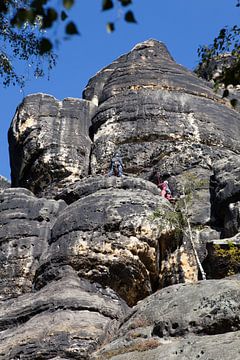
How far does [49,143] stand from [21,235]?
9.00 meters

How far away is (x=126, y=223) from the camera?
19.8m

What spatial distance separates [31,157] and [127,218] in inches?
464

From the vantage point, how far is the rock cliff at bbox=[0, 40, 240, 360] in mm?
13211

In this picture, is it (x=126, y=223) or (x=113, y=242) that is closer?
(x=113, y=242)

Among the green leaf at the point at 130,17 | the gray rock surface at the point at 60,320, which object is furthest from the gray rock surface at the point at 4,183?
the green leaf at the point at 130,17

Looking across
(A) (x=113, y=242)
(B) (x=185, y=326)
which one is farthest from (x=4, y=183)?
(B) (x=185, y=326)

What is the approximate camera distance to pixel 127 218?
1994 cm

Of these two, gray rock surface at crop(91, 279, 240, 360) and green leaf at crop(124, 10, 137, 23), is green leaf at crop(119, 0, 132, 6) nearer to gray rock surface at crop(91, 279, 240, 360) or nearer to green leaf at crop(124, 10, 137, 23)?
green leaf at crop(124, 10, 137, 23)

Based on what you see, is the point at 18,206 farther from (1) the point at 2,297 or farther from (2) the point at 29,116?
(2) the point at 29,116

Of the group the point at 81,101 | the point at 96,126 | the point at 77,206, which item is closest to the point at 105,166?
the point at 96,126

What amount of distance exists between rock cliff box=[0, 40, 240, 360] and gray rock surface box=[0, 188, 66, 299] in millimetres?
37

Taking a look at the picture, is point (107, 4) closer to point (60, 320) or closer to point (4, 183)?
point (60, 320)

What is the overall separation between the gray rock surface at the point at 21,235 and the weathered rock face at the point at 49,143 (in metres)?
3.94

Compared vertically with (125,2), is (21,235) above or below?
above
